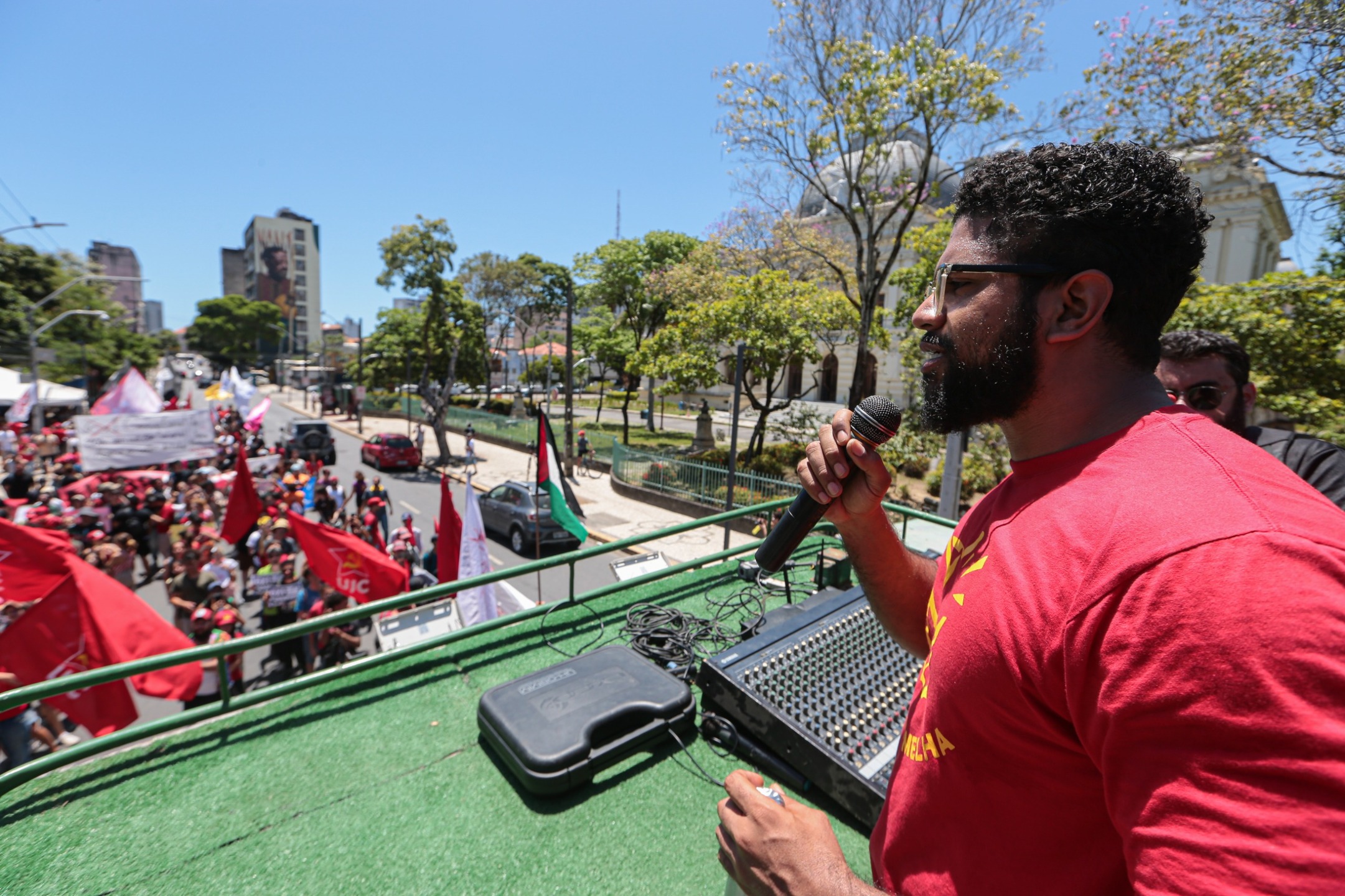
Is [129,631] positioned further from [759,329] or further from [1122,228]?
[759,329]

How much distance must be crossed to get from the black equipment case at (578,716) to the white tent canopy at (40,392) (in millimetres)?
26474

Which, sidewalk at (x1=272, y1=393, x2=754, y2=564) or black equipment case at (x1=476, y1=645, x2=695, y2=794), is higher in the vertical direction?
black equipment case at (x1=476, y1=645, x2=695, y2=794)

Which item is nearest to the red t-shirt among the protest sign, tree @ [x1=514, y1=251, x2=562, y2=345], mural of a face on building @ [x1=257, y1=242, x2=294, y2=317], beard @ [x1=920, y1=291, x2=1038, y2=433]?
beard @ [x1=920, y1=291, x2=1038, y2=433]

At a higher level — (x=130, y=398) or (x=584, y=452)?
(x=130, y=398)

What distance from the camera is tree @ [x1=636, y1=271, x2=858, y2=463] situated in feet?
61.1

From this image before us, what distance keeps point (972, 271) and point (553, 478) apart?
25.1ft

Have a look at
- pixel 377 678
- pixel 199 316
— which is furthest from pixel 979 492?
pixel 199 316

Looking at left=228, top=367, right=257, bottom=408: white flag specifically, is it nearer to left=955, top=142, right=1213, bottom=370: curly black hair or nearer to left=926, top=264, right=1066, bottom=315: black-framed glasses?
left=926, top=264, right=1066, bottom=315: black-framed glasses

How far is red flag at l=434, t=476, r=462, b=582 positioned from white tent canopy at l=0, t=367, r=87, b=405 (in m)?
21.7

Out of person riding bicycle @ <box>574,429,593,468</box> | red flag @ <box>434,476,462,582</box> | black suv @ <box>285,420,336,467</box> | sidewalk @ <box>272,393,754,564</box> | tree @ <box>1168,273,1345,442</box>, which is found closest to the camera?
red flag @ <box>434,476,462,582</box>

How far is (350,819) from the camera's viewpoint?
2.42 meters

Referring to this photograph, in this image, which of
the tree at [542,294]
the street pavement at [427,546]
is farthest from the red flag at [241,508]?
the tree at [542,294]

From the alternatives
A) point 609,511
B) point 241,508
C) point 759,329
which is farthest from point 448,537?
point 759,329

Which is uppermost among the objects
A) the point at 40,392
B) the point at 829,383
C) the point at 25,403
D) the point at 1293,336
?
the point at 1293,336
